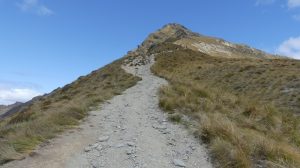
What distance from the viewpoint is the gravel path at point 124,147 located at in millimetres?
8773

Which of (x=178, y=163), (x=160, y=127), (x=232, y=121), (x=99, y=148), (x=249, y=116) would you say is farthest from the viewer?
(x=249, y=116)

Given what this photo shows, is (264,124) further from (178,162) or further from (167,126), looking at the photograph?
(178,162)

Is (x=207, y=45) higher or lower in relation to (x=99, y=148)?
higher

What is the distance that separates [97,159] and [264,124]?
7565 mm

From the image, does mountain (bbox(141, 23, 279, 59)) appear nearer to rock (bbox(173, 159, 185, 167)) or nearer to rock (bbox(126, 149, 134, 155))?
rock (bbox(126, 149, 134, 155))

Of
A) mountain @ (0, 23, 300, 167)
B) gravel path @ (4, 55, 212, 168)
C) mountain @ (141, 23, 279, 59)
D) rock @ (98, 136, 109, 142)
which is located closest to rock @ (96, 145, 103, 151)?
gravel path @ (4, 55, 212, 168)

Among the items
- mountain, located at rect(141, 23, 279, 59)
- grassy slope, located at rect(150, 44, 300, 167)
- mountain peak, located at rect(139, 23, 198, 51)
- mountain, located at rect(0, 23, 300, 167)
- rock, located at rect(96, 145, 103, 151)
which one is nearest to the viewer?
grassy slope, located at rect(150, 44, 300, 167)

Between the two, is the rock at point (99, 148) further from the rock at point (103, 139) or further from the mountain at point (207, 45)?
the mountain at point (207, 45)

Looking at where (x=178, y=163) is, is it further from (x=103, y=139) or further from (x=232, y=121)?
(x=232, y=121)

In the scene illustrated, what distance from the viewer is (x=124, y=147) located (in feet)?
32.7

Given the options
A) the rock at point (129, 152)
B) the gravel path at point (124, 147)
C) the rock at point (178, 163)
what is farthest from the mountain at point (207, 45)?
the rock at point (178, 163)

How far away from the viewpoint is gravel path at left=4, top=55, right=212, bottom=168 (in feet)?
28.8

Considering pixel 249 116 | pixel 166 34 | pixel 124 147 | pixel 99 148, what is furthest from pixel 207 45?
pixel 99 148

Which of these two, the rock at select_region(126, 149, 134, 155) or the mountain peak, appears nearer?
the rock at select_region(126, 149, 134, 155)
